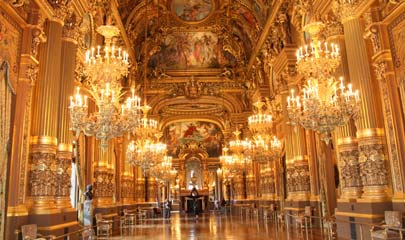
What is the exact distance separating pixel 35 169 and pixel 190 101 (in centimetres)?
1856

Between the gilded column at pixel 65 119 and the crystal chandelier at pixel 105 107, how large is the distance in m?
1.54

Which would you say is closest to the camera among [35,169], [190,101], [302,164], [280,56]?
[35,169]

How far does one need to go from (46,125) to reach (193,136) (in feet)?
92.7

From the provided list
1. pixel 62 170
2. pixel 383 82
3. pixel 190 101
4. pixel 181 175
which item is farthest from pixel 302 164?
pixel 181 175

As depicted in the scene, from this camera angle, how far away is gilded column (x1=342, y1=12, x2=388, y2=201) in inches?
299

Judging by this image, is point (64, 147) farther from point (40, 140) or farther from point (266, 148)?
point (266, 148)

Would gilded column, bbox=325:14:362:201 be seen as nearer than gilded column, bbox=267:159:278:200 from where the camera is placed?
Yes

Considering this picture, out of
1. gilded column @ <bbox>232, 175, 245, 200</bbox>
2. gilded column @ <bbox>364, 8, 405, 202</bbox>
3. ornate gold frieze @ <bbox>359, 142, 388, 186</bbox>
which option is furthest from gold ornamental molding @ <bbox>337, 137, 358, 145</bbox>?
gilded column @ <bbox>232, 175, 245, 200</bbox>

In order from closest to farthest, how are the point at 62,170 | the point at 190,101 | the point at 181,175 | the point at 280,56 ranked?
the point at 62,170
the point at 280,56
the point at 190,101
the point at 181,175

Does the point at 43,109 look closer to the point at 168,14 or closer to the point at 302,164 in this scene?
the point at 302,164

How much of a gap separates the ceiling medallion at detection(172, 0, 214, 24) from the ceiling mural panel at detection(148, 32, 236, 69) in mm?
1439

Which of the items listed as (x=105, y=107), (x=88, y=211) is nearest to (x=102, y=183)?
(x=88, y=211)

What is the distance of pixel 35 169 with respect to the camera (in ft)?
24.9

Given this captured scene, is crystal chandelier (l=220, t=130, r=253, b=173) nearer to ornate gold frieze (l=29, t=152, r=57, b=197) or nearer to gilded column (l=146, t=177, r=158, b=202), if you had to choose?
gilded column (l=146, t=177, r=158, b=202)
